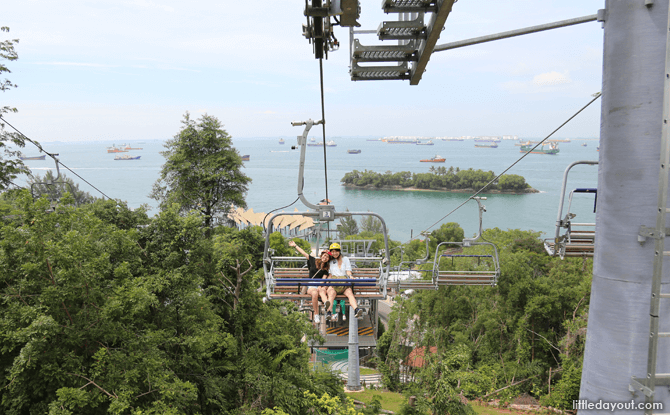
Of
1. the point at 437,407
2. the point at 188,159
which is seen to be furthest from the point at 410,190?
the point at 437,407

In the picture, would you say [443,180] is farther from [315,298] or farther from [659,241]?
[659,241]

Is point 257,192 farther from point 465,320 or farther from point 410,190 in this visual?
point 465,320

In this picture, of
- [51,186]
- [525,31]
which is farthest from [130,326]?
[525,31]

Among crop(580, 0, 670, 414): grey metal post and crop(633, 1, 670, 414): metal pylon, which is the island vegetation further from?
crop(633, 1, 670, 414): metal pylon

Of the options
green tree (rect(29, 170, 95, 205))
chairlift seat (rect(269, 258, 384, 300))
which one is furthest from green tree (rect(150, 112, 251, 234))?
chairlift seat (rect(269, 258, 384, 300))

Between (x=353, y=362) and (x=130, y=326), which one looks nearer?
(x=130, y=326)
